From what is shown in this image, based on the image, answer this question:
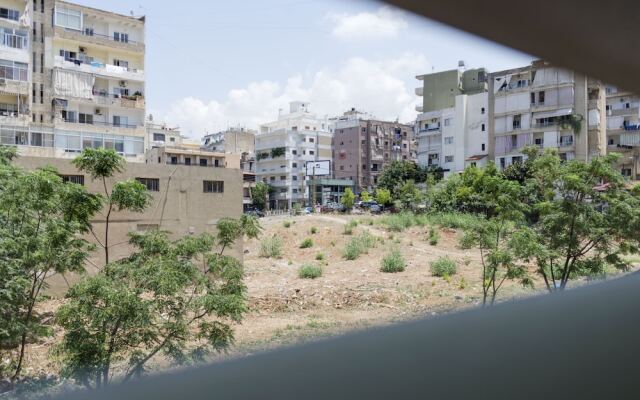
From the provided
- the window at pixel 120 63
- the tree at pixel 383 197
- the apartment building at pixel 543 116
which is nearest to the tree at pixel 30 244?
the window at pixel 120 63

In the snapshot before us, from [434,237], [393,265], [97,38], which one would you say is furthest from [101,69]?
[434,237]

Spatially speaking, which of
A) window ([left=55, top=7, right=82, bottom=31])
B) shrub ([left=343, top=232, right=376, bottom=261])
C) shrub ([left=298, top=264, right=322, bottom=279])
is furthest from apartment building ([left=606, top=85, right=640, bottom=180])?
window ([left=55, top=7, right=82, bottom=31])

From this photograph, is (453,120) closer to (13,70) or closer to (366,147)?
(366,147)

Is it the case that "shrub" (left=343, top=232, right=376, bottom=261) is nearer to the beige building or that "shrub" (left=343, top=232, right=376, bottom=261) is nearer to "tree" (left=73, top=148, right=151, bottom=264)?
the beige building

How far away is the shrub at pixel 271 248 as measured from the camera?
15453mm

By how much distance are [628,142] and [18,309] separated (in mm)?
26421

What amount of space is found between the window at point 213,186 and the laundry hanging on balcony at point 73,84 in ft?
23.3

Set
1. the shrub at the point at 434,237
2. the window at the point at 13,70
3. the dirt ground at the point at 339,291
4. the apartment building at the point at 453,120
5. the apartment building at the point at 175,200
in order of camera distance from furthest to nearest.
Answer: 1. the apartment building at the point at 453,120
2. the shrub at the point at 434,237
3. the window at the point at 13,70
4. the apartment building at the point at 175,200
5. the dirt ground at the point at 339,291

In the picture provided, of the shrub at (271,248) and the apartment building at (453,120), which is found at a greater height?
the apartment building at (453,120)

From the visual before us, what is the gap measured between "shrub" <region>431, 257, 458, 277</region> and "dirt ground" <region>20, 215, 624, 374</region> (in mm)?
165

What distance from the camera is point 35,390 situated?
15.3 ft

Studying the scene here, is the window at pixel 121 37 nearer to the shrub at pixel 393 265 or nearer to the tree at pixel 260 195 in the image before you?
the shrub at pixel 393 265

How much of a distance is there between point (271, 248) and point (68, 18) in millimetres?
8780

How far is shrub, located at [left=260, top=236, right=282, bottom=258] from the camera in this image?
50.7ft
